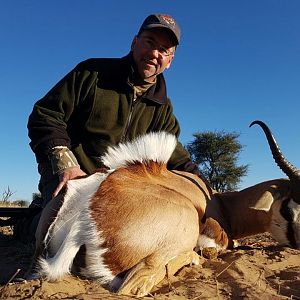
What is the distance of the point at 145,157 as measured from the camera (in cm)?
335

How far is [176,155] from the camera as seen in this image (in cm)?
476

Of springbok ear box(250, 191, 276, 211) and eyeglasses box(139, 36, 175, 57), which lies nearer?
springbok ear box(250, 191, 276, 211)

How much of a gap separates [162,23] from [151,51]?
275 mm

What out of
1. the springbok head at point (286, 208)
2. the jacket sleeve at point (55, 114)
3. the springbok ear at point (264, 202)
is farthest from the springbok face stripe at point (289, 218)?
the jacket sleeve at point (55, 114)

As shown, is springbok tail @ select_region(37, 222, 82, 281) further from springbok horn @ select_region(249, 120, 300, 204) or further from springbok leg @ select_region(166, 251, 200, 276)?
springbok horn @ select_region(249, 120, 300, 204)

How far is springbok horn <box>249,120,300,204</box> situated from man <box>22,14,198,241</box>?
924 mm

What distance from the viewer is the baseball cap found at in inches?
167

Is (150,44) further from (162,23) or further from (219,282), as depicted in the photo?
(219,282)

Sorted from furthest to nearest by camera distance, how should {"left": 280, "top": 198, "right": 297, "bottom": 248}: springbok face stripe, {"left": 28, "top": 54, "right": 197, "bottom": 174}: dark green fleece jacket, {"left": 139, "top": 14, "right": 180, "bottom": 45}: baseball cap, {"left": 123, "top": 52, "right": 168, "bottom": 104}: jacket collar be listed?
{"left": 123, "top": 52, "right": 168, "bottom": 104}: jacket collar
{"left": 139, "top": 14, "right": 180, "bottom": 45}: baseball cap
{"left": 28, "top": 54, "right": 197, "bottom": 174}: dark green fleece jacket
{"left": 280, "top": 198, "right": 297, "bottom": 248}: springbok face stripe

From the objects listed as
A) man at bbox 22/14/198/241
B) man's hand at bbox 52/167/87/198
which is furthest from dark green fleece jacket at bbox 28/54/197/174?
man's hand at bbox 52/167/87/198

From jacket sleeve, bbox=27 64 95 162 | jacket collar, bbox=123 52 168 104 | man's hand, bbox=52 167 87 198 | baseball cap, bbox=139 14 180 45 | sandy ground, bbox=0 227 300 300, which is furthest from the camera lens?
jacket collar, bbox=123 52 168 104

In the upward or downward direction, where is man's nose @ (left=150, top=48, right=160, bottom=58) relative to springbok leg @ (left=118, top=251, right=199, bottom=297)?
upward

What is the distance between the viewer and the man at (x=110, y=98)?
4051mm

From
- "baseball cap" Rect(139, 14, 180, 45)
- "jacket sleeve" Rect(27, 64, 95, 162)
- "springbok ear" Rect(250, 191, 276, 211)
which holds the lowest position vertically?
"springbok ear" Rect(250, 191, 276, 211)
